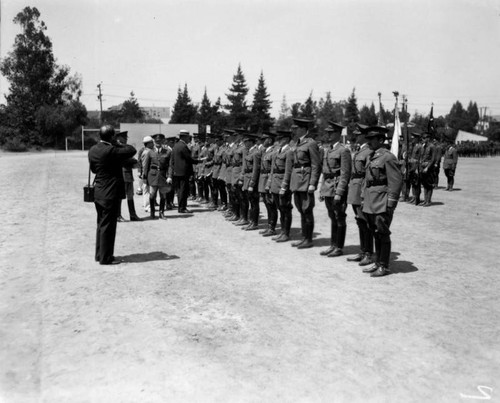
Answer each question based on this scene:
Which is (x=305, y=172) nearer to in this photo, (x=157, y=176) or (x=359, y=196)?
(x=359, y=196)

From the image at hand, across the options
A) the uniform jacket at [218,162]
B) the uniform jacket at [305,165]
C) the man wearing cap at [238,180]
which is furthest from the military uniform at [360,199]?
the uniform jacket at [218,162]

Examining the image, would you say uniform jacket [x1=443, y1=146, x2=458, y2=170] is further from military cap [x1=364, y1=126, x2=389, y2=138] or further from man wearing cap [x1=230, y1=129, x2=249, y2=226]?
military cap [x1=364, y1=126, x2=389, y2=138]

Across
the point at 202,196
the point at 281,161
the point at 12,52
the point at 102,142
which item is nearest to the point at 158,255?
the point at 102,142

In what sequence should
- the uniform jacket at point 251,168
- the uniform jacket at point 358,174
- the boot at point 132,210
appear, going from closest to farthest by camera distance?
the uniform jacket at point 358,174
the uniform jacket at point 251,168
the boot at point 132,210

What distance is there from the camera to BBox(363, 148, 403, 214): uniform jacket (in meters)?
6.59

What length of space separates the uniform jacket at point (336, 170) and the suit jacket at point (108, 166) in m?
3.10

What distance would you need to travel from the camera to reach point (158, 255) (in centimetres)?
792

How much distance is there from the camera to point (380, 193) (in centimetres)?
672

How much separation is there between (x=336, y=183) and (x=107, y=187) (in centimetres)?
359

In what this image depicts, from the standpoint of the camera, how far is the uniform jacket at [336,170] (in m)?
7.64

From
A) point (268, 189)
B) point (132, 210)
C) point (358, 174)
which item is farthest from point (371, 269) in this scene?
point (132, 210)

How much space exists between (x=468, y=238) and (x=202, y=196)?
846cm

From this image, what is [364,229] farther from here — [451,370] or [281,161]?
[451,370]

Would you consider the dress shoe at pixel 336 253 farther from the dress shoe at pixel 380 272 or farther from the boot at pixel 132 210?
the boot at pixel 132 210
